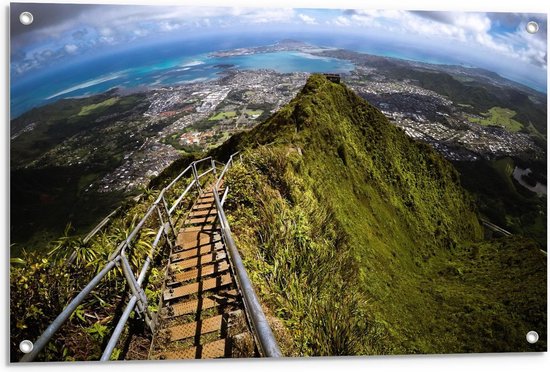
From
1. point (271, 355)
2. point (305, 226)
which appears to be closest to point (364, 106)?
point (305, 226)

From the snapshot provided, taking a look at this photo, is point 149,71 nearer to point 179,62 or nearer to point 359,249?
point 179,62

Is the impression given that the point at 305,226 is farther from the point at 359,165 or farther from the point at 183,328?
the point at 359,165

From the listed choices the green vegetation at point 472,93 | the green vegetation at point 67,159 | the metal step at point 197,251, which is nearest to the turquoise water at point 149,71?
the green vegetation at point 67,159

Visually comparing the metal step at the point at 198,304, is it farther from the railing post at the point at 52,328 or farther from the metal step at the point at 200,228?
the metal step at the point at 200,228

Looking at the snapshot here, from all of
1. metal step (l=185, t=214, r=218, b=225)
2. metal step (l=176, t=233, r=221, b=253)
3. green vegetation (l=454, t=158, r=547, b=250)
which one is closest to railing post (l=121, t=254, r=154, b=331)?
metal step (l=176, t=233, r=221, b=253)

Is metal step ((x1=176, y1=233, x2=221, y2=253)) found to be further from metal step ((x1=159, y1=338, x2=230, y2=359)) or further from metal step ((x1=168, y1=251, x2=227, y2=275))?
metal step ((x1=159, y1=338, x2=230, y2=359))

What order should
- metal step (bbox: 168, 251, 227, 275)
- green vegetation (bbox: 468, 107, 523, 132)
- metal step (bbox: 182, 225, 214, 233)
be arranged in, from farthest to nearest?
1. green vegetation (bbox: 468, 107, 523, 132)
2. metal step (bbox: 182, 225, 214, 233)
3. metal step (bbox: 168, 251, 227, 275)
